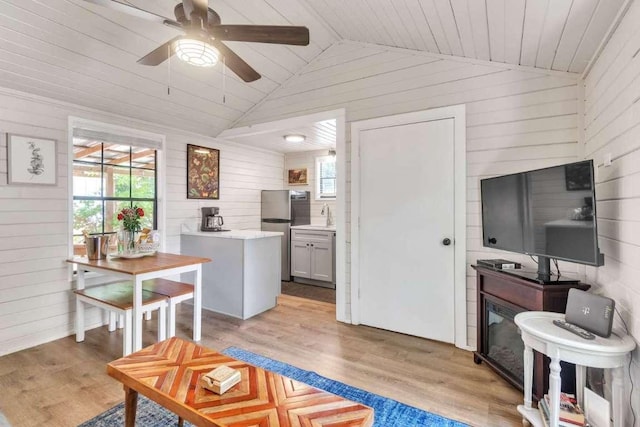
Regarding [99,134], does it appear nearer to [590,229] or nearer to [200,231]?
[200,231]

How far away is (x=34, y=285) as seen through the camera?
2.77 m

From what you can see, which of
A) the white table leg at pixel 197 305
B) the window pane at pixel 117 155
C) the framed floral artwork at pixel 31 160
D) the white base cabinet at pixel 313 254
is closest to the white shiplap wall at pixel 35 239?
the framed floral artwork at pixel 31 160

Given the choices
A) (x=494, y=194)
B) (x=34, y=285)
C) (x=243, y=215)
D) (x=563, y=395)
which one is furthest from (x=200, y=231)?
(x=563, y=395)

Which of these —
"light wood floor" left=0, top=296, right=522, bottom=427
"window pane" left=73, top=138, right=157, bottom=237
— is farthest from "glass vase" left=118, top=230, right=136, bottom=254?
"light wood floor" left=0, top=296, right=522, bottom=427

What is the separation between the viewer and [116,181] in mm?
3400

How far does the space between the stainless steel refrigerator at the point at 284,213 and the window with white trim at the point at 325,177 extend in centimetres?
37

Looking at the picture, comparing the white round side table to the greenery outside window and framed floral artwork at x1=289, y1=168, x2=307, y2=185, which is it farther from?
framed floral artwork at x1=289, y1=168, x2=307, y2=185

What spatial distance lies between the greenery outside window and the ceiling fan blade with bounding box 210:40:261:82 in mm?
2059

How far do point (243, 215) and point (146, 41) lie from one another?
2.82 metres

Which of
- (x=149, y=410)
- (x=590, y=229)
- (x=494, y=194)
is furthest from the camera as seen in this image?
(x=494, y=194)

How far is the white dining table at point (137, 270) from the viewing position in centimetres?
241

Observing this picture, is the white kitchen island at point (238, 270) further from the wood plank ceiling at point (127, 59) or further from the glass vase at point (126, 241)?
the wood plank ceiling at point (127, 59)

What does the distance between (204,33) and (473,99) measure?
7.22 ft

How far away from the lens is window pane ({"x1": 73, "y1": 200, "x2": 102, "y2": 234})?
3.08m
